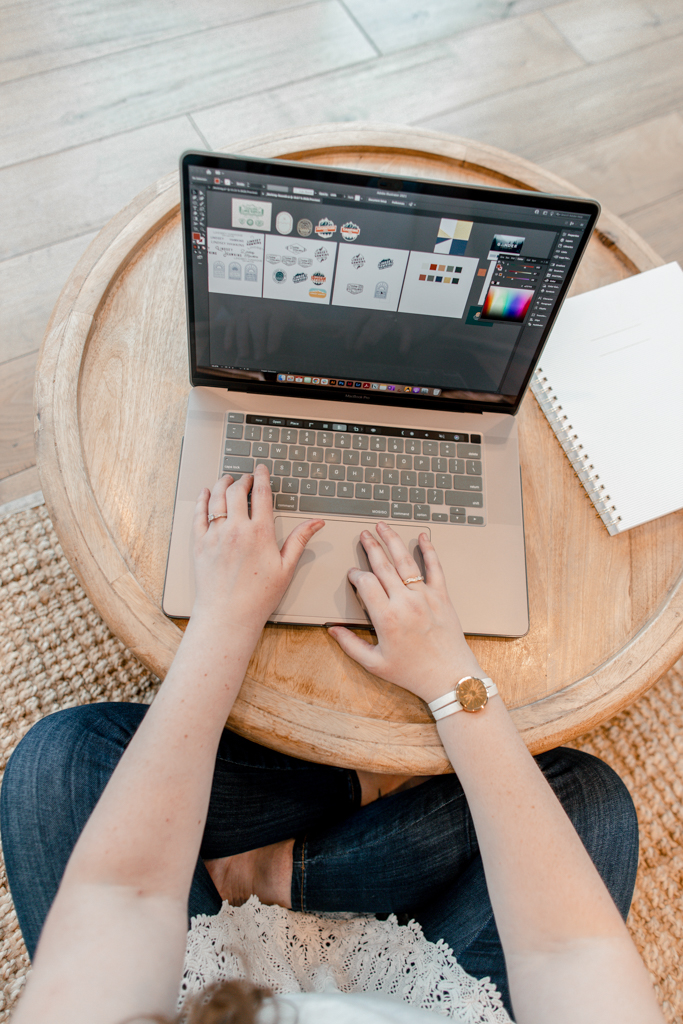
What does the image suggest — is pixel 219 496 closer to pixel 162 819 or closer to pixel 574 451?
pixel 162 819

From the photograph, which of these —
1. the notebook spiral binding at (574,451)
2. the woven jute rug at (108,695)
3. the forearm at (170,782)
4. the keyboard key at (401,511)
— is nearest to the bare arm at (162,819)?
the forearm at (170,782)

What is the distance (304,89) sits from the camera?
175 cm

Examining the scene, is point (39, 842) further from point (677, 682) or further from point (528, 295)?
point (677, 682)

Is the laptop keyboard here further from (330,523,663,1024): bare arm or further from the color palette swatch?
the color palette swatch

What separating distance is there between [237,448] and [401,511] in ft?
0.72

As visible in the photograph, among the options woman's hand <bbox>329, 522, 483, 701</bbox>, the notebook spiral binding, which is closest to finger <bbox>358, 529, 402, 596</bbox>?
woman's hand <bbox>329, 522, 483, 701</bbox>

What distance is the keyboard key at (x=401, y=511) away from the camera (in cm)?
77

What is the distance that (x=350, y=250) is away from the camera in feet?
2.05

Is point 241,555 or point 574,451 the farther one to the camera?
point 574,451

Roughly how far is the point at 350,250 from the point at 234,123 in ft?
4.47

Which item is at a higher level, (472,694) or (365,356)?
(365,356)

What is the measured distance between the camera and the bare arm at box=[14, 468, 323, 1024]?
0.53m

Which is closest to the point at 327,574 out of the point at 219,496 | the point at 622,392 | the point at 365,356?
the point at 219,496

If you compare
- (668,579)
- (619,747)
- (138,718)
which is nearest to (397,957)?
(138,718)
